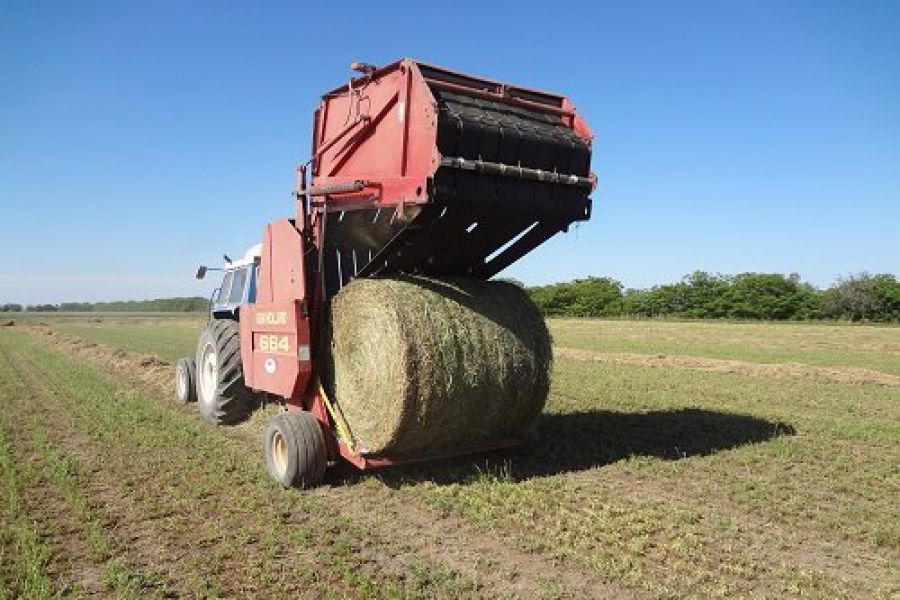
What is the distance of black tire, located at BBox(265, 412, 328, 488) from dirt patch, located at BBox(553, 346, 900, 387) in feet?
39.0

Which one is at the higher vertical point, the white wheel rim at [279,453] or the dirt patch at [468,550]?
the white wheel rim at [279,453]

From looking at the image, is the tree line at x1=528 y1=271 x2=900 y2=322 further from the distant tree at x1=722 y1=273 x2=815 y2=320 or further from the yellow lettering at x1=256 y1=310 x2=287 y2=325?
the yellow lettering at x1=256 y1=310 x2=287 y2=325

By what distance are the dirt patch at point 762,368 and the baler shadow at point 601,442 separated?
633cm

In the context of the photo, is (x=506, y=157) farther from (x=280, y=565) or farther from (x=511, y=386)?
(x=280, y=565)

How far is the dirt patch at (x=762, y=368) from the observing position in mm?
14883

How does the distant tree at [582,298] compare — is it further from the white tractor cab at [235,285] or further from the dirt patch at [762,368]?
the white tractor cab at [235,285]

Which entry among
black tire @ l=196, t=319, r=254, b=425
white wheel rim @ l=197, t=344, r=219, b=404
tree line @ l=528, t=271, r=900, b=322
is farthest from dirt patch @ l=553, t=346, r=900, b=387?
tree line @ l=528, t=271, r=900, b=322

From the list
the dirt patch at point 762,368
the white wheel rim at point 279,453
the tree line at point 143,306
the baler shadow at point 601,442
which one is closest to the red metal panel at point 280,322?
the white wheel rim at point 279,453

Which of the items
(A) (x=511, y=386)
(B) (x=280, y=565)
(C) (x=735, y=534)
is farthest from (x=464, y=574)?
(A) (x=511, y=386)

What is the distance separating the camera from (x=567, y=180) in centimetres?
642

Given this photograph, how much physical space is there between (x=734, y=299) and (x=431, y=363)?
57496mm

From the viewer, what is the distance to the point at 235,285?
33.0ft

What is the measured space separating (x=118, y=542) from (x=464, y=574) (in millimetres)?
2509

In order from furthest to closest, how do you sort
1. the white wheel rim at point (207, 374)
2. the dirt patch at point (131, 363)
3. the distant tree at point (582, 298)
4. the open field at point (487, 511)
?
the distant tree at point (582, 298) < the dirt patch at point (131, 363) < the white wheel rim at point (207, 374) < the open field at point (487, 511)
